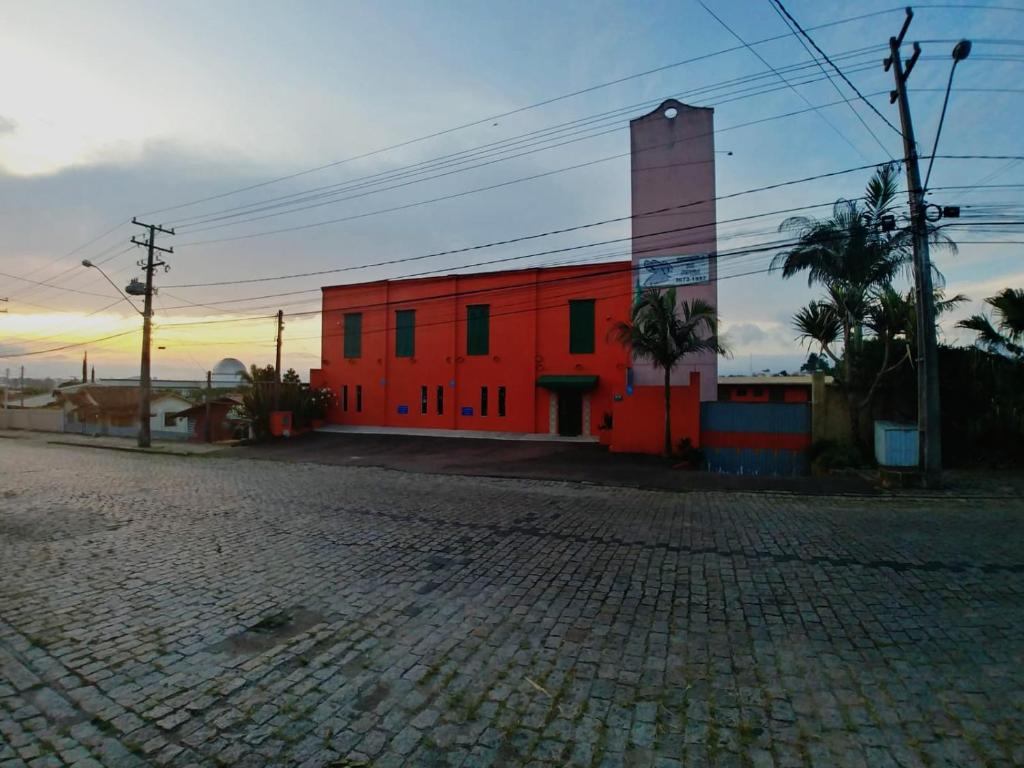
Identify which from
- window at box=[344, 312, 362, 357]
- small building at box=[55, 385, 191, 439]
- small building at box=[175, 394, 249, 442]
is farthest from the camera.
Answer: small building at box=[55, 385, 191, 439]

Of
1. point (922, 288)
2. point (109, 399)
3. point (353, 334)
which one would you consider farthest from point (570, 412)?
point (109, 399)

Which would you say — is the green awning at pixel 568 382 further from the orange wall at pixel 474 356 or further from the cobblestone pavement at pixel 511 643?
the cobblestone pavement at pixel 511 643

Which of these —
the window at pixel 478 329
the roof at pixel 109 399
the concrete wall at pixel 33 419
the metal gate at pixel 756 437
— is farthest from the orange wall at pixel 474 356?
the concrete wall at pixel 33 419

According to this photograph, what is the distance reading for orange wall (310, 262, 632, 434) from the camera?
23.4 m

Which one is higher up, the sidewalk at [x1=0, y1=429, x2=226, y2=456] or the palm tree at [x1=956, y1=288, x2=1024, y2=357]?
the palm tree at [x1=956, y1=288, x2=1024, y2=357]

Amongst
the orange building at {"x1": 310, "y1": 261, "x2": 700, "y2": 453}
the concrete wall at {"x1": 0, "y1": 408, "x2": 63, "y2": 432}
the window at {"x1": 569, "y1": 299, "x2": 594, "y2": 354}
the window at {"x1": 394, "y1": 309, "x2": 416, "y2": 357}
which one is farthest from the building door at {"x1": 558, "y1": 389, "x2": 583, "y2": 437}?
the concrete wall at {"x1": 0, "y1": 408, "x2": 63, "y2": 432}

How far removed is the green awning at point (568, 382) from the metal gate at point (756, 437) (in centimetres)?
618

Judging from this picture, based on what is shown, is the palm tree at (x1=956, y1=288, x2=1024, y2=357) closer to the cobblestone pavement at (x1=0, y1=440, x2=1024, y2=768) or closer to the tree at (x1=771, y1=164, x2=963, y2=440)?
the tree at (x1=771, y1=164, x2=963, y2=440)

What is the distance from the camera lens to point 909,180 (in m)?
11.2

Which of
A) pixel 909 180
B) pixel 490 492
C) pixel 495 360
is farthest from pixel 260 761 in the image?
pixel 495 360

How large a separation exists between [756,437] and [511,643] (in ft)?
48.2

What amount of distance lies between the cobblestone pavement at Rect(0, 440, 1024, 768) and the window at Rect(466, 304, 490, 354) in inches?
707

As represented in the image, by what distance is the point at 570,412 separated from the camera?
23.9m

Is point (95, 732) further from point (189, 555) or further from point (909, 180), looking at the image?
point (909, 180)
